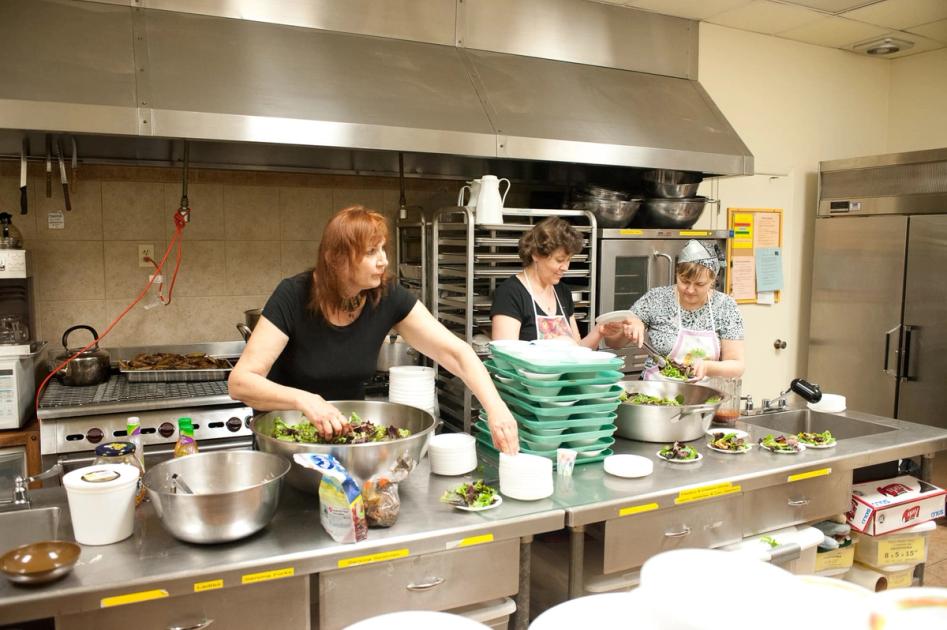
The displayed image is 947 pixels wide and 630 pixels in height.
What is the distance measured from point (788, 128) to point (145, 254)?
4.42 metres

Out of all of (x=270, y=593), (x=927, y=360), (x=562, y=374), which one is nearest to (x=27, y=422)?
(x=270, y=593)

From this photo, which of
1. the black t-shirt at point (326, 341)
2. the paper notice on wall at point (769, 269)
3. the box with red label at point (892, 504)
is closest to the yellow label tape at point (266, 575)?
the black t-shirt at point (326, 341)

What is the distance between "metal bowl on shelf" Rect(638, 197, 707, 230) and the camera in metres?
4.18

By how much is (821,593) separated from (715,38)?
4688 millimetres

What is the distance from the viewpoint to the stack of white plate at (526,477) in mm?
1961

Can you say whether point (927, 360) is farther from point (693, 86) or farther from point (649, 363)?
point (649, 363)

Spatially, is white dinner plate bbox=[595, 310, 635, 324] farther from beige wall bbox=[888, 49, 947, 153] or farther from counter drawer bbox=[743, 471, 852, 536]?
beige wall bbox=[888, 49, 947, 153]

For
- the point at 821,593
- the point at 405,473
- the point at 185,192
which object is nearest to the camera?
the point at 821,593

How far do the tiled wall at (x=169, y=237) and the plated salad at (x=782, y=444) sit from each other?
6.71 feet

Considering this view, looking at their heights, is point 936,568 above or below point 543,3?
below

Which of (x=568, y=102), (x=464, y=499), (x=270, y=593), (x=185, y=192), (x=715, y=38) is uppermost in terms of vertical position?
(x=715, y=38)

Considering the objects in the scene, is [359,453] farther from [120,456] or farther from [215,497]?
[120,456]

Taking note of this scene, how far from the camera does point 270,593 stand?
162 centimetres

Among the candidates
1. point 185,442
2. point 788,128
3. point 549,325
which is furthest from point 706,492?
point 788,128
